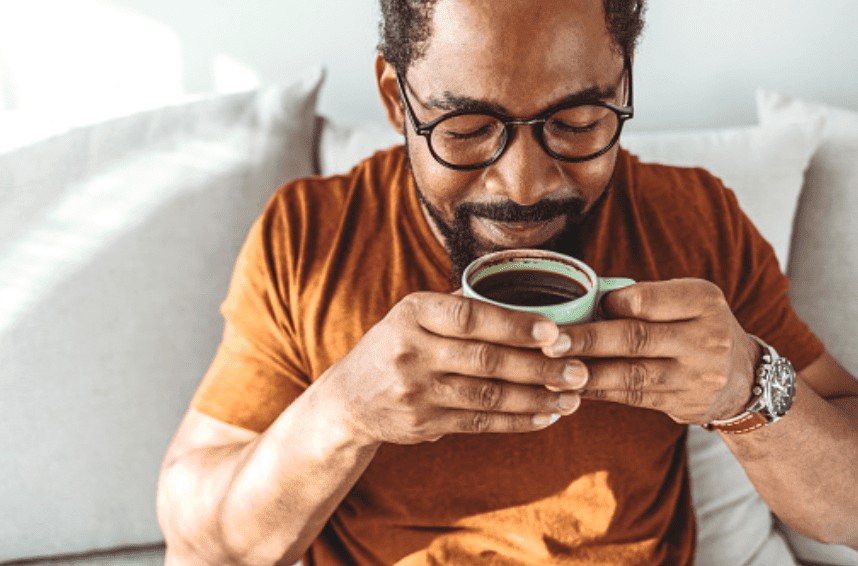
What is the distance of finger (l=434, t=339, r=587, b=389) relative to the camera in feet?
2.53

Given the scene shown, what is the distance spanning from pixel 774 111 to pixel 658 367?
1.06m

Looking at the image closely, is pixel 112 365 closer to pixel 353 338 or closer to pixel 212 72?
pixel 353 338

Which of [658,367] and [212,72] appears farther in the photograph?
[212,72]

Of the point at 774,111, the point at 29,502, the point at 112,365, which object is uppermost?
the point at 774,111

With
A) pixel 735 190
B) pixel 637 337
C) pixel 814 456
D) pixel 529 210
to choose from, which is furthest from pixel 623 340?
pixel 735 190

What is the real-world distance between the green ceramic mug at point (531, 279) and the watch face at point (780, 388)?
0.92 feet

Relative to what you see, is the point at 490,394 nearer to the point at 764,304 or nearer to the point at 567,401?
the point at 567,401

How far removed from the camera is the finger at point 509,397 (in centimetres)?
80

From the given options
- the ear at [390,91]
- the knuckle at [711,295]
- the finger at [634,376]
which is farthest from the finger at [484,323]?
the ear at [390,91]

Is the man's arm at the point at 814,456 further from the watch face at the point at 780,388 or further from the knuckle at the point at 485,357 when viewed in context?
the knuckle at the point at 485,357

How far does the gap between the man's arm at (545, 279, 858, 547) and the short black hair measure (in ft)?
1.12

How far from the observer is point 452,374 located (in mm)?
829

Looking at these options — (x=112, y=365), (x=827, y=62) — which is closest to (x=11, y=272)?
(x=112, y=365)

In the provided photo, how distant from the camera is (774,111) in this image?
168cm
